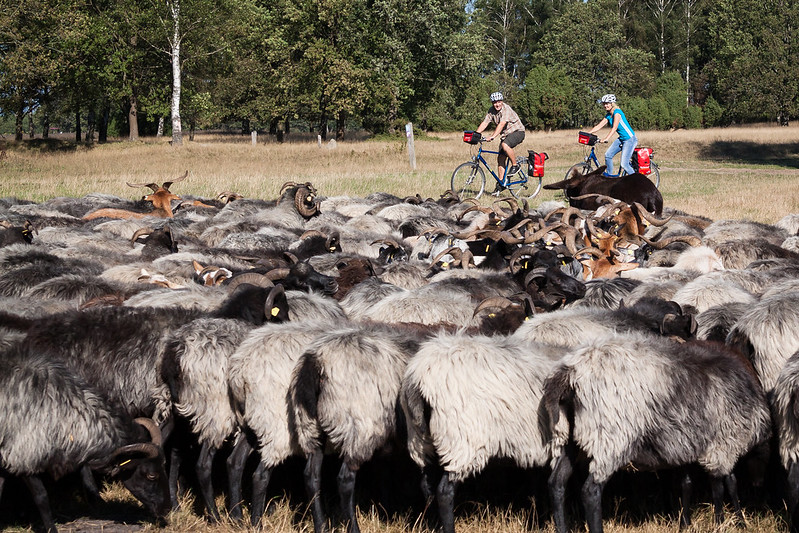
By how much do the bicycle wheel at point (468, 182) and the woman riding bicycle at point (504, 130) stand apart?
0.63 metres

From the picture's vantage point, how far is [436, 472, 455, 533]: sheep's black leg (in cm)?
527

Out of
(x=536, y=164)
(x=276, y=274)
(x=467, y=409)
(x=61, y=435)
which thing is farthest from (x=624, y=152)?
(x=61, y=435)

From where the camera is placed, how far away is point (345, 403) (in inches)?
214

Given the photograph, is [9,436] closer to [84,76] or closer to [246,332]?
[246,332]

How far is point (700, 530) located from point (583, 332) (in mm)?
1786

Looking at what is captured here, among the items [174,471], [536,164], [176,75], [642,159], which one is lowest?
[174,471]

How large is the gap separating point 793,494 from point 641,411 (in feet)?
3.97

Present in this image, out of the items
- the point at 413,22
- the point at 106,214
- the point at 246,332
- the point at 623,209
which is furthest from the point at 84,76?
the point at 246,332

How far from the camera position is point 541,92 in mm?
63812

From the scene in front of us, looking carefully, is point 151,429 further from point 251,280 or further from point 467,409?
point 251,280

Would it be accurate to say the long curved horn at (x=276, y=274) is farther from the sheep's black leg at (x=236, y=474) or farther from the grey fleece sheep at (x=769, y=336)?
the grey fleece sheep at (x=769, y=336)

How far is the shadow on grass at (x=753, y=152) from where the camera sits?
3919 cm

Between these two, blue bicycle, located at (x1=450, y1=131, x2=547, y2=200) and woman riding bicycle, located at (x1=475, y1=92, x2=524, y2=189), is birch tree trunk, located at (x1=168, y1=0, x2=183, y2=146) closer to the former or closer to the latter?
blue bicycle, located at (x1=450, y1=131, x2=547, y2=200)

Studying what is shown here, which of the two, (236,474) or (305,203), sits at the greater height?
(305,203)
